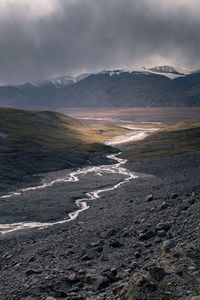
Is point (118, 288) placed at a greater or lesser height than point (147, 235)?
greater

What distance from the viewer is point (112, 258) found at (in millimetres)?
25125

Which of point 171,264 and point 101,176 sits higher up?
point 171,264

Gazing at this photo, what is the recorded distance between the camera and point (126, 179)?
285 feet

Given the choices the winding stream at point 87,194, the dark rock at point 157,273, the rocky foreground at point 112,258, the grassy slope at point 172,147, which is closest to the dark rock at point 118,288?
the rocky foreground at point 112,258

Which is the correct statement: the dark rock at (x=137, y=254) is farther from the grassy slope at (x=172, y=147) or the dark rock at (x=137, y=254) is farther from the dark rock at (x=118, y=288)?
the grassy slope at (x=172, y=147)

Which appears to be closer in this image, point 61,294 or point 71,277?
point 61,294

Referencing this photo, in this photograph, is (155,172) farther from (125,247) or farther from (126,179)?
(125,247)

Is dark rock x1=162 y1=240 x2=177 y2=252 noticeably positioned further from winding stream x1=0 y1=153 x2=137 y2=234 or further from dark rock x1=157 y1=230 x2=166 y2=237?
winding stream x1=0 y1=153 x2=137 y2=234

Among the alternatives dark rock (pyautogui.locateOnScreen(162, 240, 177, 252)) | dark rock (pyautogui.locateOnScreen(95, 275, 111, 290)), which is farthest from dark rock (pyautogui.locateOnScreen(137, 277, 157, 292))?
dark rock (pyautogui.locateOnScreen(162, 240, 177, 252))

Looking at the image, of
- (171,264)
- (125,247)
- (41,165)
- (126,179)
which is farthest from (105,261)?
(41,165)

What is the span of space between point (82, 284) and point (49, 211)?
34.5 m

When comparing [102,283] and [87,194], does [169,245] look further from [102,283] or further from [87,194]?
[87,194]

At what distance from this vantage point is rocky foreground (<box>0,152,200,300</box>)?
53.4 feet

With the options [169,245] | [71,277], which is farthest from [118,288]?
[169,245]
